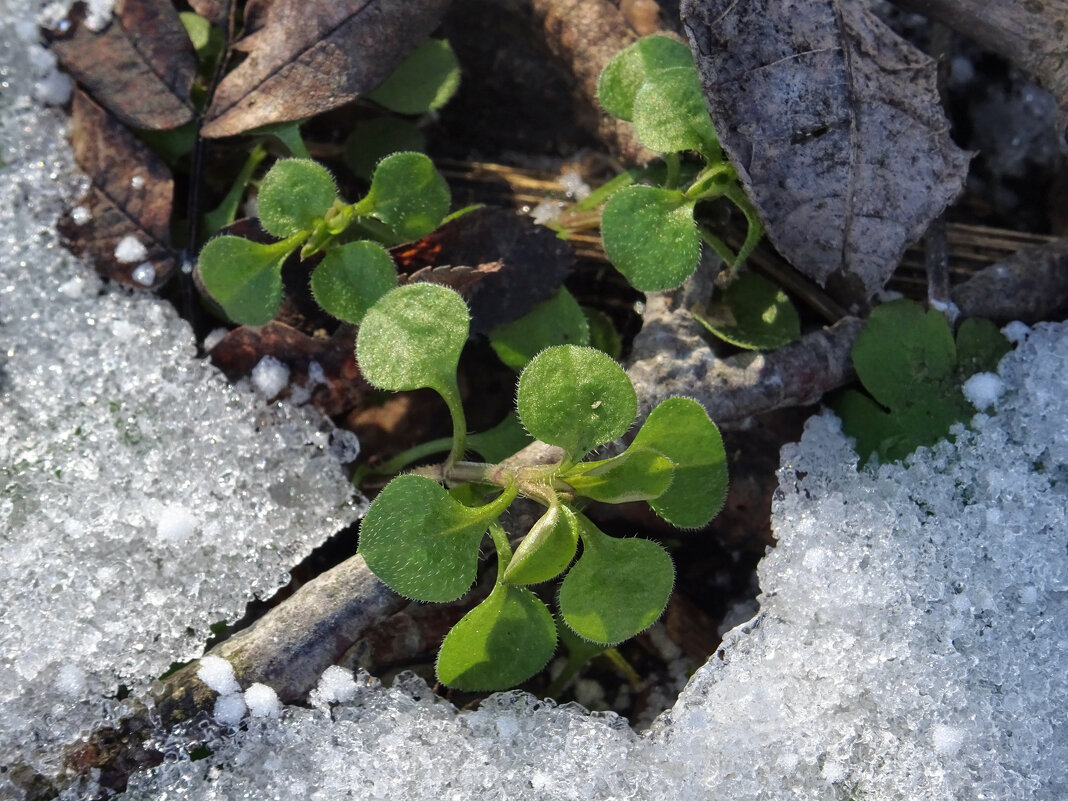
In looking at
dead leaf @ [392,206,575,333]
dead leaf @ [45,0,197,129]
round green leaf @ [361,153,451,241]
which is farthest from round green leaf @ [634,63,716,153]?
dead leaf @ [45,0,197,129]

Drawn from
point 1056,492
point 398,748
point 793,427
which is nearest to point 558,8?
point 793,427

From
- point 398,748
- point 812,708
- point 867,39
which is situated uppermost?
point 867,39

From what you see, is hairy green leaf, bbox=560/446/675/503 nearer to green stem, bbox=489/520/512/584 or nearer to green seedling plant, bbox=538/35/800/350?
green stem, bbox=489/520/512/584

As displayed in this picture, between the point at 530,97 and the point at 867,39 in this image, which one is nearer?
the point at 867,39

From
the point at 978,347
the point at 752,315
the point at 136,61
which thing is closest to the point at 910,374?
the point at 978,347

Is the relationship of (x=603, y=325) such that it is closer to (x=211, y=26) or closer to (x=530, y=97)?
(x=530, y=97)

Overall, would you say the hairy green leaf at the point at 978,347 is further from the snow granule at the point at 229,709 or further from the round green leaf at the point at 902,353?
the snow granule at the point at 229,709
